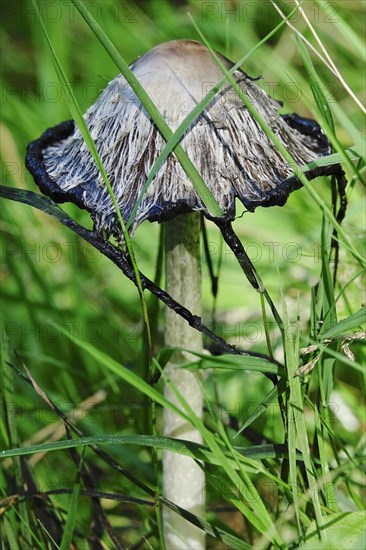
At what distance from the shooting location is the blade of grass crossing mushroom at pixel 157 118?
0.92 meters

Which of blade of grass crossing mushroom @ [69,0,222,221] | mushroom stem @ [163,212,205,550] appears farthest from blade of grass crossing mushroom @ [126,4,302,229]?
mushroom stem @ [163,212,205,550]

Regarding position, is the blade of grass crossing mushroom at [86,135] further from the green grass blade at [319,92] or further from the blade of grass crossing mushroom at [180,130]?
the green grass blade at [319,92]

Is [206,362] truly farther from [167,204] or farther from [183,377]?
[183,377]

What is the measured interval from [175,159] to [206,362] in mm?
291

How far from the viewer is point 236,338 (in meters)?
2.20

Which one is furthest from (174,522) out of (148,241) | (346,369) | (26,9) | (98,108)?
(26,9)

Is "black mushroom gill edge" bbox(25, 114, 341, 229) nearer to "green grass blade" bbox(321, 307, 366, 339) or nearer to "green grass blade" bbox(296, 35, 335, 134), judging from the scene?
"green grass blade" bbox(296, 35, 335, 134)

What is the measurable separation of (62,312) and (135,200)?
1008 millimetres

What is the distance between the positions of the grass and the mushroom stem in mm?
53

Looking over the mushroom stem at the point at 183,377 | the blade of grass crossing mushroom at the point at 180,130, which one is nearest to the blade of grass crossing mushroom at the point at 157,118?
the blade of grass crossing mushroom at the point at 180,130

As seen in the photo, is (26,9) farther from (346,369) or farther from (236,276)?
(346,369)

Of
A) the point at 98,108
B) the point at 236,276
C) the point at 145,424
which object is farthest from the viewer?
the point at 236,276

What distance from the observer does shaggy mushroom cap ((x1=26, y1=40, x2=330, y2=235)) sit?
1.02 m

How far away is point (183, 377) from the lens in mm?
1290
